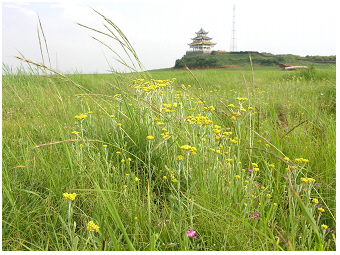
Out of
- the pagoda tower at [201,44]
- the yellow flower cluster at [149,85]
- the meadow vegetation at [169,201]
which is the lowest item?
the meadow vegetation at [169,201]

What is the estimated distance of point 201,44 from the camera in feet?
178

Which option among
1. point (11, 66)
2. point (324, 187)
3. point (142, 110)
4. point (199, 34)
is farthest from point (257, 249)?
point (199, 34)

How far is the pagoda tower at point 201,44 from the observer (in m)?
53.5

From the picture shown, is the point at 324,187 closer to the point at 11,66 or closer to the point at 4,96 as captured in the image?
the point at 4,96

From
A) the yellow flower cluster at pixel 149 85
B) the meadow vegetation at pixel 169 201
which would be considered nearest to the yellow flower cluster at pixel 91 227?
the meadow vegetation at pixel 169 201

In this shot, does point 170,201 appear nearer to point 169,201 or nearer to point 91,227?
point 169,201

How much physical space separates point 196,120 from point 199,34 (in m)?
57.8

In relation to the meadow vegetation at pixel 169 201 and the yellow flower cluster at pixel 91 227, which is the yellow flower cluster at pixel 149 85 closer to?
the meadow vegetation at pixel 169 201

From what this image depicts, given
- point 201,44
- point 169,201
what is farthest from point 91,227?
point 201,44

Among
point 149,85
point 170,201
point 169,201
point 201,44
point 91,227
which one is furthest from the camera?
point 201,44

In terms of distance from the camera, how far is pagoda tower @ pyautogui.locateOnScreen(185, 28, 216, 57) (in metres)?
53.5

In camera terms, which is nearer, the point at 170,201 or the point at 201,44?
the point at 170,201

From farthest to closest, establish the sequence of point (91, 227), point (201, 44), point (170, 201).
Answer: point (201, 44), point (170, 201), point (91, 227)

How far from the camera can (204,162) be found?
1.50 metres
